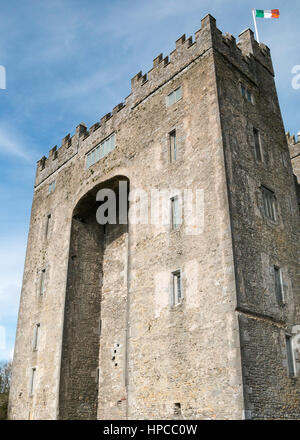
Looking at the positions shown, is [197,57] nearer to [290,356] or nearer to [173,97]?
[173,97]

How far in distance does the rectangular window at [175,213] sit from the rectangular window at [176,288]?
167 centimetres

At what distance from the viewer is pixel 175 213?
15664 mm

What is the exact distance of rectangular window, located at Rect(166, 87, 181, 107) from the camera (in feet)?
57.5

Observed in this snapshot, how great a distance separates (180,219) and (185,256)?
1.42 metres

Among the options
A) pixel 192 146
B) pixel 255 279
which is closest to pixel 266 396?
pixel 255 279

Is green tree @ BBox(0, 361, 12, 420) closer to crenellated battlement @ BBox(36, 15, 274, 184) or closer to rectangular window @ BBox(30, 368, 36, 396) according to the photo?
rectangular window @ BBox(30, 368, 36, 396)

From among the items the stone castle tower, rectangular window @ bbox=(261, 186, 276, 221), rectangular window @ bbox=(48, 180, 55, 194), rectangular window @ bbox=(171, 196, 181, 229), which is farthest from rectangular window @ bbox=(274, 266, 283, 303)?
rectangular window @ bbox=(48, 180, 55, 194)

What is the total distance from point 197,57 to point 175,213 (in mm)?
6402

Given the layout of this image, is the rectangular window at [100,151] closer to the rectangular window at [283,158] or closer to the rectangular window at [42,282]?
the rectangular window at [42,282]

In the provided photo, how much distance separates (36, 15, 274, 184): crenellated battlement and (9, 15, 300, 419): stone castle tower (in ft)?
0.22

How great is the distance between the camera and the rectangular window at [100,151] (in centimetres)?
2077
